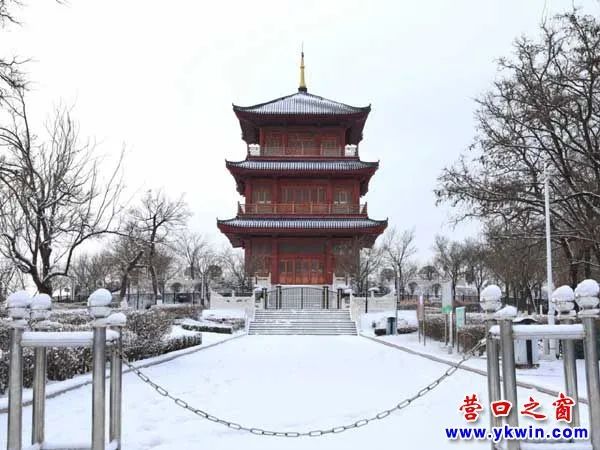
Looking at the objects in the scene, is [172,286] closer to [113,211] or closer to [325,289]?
[325,289]

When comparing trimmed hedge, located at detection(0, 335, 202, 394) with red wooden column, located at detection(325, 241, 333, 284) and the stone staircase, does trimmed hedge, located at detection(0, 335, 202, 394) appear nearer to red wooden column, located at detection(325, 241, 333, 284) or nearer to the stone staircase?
the stone staircase

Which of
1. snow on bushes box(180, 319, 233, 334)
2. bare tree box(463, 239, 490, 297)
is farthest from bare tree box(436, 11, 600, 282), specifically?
bare tree box(463, 239, 490, 297)

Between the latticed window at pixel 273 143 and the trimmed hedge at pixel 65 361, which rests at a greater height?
the latticed window at pixel 273 143

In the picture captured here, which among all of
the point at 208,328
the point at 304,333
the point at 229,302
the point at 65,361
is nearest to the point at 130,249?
the point at 229,302

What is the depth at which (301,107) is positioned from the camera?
41500 millimetres

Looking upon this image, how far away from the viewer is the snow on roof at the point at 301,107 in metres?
40.3

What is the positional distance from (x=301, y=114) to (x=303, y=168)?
13.0 ft

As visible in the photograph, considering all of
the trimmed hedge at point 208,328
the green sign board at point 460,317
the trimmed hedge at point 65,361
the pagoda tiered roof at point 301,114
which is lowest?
the trimmed hedge at point 208,328

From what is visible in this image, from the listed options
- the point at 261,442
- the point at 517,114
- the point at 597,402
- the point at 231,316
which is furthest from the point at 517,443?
the point at 231,316

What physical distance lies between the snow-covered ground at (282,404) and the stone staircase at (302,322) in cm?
1343

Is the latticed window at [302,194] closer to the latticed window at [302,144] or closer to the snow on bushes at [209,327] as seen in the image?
the latticed window at [302,144]

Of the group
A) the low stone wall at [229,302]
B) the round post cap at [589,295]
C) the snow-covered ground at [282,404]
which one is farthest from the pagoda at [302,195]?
the round post cap at [589,295]

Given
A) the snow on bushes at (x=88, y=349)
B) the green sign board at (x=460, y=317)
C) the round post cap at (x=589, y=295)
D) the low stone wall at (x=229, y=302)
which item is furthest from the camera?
the low stone wall at (x=229, y=302)

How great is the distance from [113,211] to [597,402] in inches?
497
